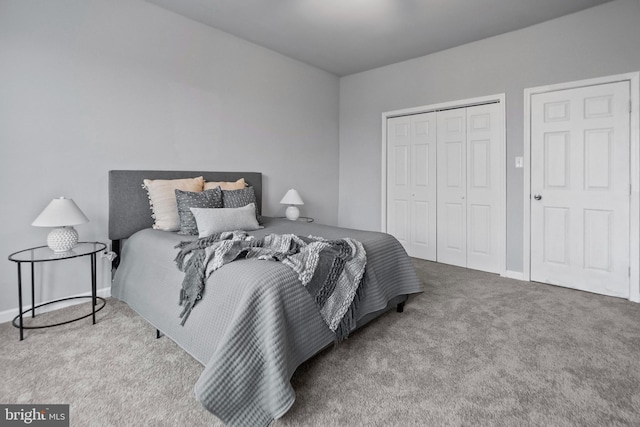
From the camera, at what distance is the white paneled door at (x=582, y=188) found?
2.95 metres

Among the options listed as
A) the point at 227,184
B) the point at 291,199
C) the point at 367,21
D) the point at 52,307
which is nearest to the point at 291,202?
the point at 291,199

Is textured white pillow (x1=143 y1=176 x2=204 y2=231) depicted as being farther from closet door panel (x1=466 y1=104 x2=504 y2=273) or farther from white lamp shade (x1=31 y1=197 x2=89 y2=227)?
closet door panel (x1=466 y1=104 x2=504 y2=273)

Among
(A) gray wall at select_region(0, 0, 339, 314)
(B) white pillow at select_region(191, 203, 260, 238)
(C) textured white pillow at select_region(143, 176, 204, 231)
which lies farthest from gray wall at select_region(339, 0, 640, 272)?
(C) textured white pillow at select_region(143, 176, 204, 231)

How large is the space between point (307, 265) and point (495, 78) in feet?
10.3

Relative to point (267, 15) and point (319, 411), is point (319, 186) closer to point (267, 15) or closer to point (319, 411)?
point (267, 15)

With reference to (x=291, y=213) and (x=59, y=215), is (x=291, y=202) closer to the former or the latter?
(x=291, y=213)

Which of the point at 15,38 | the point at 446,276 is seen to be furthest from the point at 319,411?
the point at 15,38

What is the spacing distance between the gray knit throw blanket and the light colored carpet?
301 mm

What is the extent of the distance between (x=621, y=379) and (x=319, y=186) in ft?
12.0

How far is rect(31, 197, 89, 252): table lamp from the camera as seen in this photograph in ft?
7.13

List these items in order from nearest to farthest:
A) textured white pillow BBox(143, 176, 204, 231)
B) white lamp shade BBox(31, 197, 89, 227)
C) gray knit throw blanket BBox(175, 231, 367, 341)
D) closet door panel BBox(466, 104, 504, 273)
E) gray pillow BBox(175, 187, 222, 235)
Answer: gray knit throw blanket BBox(175, 231, 367, 341)
white lamp shade BBox(31, 197, 89, 227)
gray pillow BBox(175, 187, 222, 235)
textured white pillow BBox(143, 176, 204, 231)
closet door panel BBox(466, 104, 504, 273)

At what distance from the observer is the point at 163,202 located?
2854 millimetres

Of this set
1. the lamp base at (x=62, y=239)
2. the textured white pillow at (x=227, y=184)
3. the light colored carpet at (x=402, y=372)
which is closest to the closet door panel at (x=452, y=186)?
the light colored carpet at (x=402, y=372)

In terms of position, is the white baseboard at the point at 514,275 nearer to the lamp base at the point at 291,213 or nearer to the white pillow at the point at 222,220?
the lamp base at the point at 291,213
